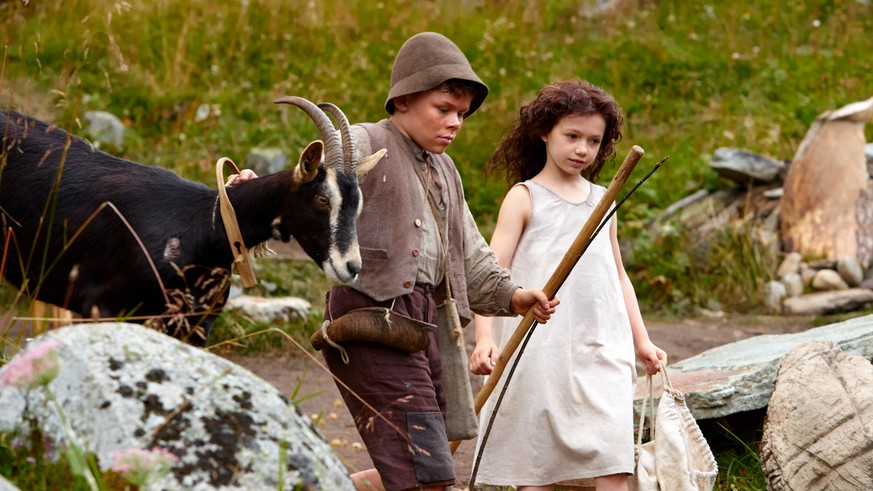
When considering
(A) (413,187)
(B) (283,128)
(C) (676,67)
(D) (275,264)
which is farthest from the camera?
(C) (676,67)

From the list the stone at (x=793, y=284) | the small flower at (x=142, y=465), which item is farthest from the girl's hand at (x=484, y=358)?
the stone at (x=793, y=284)

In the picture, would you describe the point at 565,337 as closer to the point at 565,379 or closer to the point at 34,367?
the point at 565,379

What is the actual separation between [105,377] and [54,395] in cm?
11

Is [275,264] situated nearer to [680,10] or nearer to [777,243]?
[777,243]

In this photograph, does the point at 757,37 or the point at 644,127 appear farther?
the point at 757,37

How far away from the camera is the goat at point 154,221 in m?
3.98

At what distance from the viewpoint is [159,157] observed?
9586mm

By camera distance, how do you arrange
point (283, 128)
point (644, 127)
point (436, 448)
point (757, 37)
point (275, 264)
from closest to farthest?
point (436, 448)
point (275, 264)
point (283, 128)
point (644, 127)
point (757, 37)

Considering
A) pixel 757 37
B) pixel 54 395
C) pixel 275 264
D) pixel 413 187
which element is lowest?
pixel 275 264

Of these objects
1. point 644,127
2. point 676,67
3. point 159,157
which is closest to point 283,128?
point 159,157

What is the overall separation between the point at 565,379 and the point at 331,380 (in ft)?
9.34

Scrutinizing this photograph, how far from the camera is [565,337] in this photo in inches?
168

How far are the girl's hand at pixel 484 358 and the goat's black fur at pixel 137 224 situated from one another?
2.21 feet

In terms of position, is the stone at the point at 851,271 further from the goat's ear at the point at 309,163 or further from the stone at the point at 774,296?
the goat's ear at the point at 309,163
